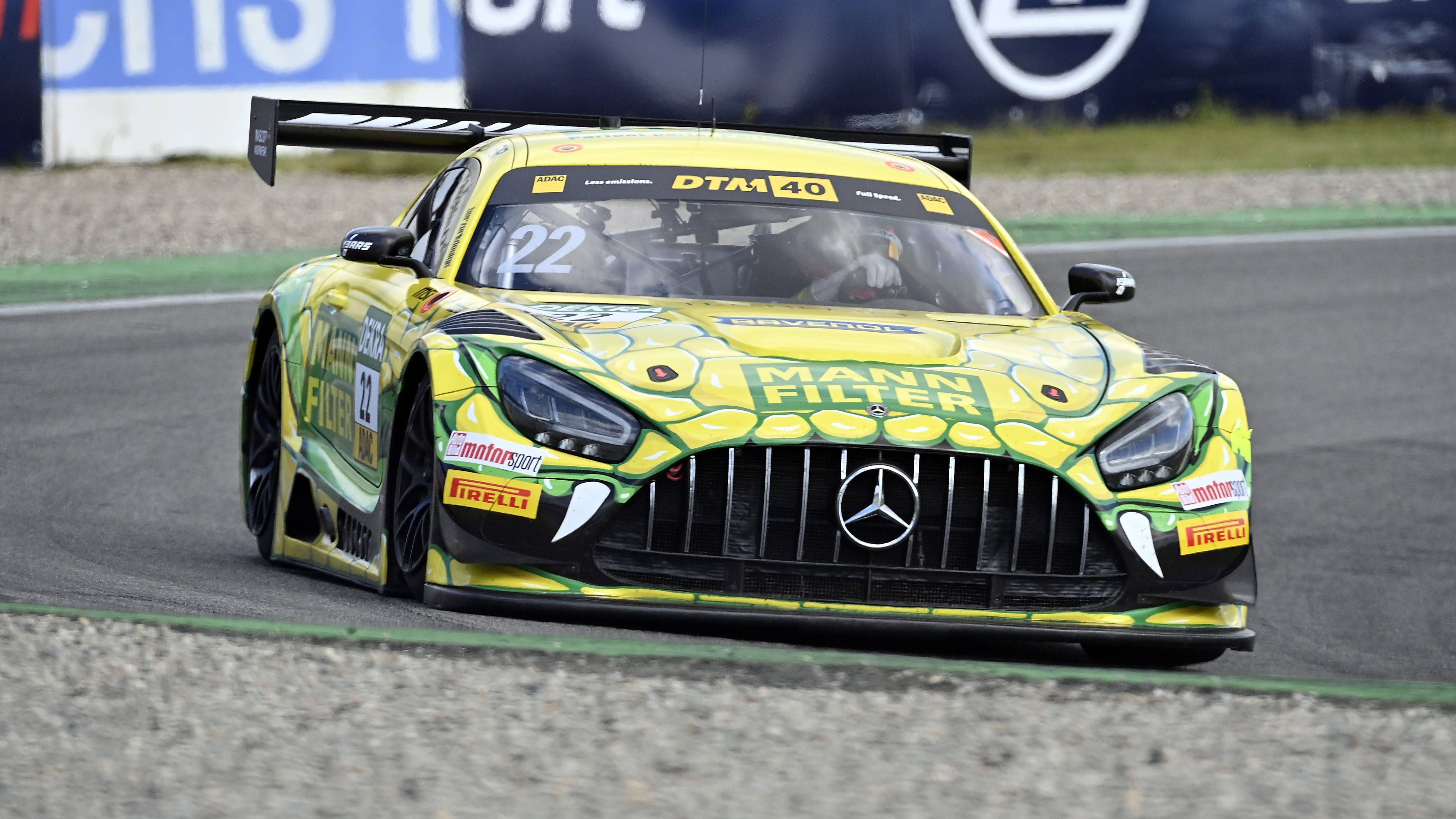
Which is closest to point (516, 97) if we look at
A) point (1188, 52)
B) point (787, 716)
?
point (1188, 52)

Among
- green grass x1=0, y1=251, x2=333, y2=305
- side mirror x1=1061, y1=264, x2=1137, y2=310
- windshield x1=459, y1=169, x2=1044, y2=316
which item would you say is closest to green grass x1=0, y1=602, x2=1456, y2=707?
windshield x1=459, y1=169, x2=1044, y2=316

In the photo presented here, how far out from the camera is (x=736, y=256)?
6.04 meters

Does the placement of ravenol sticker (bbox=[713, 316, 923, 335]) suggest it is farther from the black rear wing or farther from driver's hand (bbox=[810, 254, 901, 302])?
the black rear wing

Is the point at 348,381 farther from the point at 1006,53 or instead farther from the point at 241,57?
the point at 1006,53

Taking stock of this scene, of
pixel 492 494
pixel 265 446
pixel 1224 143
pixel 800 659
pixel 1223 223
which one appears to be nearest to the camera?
pixel 800 659

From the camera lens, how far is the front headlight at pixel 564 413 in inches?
191

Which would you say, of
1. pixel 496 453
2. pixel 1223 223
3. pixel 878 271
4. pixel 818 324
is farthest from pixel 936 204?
pixel 1223 223

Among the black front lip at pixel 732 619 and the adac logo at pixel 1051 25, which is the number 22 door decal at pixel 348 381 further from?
the adac logo at pixel 1051 25

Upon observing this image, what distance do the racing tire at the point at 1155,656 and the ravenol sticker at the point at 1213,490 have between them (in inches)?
13.5

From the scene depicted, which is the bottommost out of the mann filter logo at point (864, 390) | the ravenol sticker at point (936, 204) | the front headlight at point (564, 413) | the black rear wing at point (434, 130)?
the front headlight at point (564, 413)

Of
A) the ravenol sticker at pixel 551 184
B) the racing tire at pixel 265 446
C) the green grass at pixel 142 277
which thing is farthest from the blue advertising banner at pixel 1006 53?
the ravenol sticker at pixel 551 184

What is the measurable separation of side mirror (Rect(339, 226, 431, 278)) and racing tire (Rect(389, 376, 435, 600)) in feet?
2.20

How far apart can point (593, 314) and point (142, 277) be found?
8363 mm

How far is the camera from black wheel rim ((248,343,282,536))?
705cm
